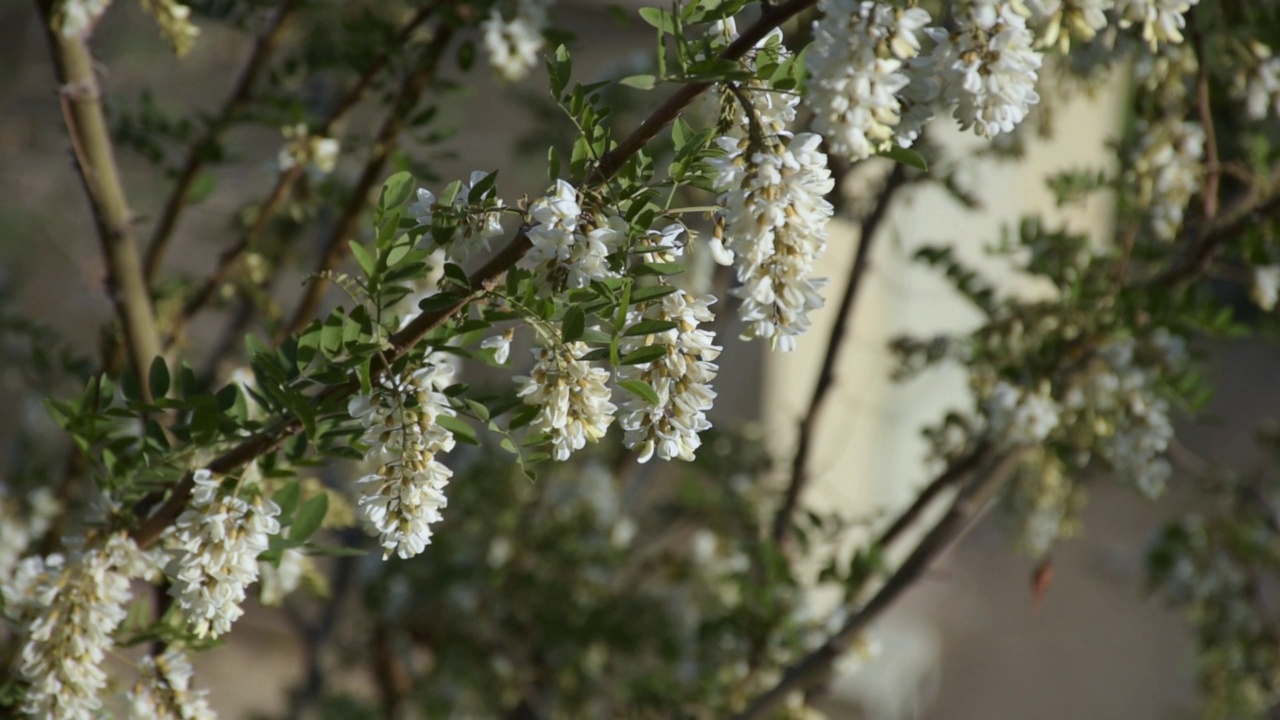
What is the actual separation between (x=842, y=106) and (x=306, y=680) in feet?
7.76

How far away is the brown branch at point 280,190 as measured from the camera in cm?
157

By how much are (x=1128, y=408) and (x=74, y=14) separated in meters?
1.44

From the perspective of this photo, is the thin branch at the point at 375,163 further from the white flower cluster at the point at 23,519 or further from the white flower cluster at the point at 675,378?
the white flower cluster at the point at 675,378

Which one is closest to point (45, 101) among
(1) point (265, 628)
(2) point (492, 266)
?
(1) point (265, 628)

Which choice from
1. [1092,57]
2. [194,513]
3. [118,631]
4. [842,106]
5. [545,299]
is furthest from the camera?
[1092,57]

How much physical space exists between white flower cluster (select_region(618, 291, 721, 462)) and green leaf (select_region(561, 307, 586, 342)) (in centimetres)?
4

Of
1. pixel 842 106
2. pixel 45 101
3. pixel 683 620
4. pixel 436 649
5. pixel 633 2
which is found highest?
pixel 842 106

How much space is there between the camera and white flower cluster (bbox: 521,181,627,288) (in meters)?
0.83

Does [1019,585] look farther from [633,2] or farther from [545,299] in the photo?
[545,299]

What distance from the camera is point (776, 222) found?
2.57 ft

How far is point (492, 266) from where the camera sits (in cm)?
89

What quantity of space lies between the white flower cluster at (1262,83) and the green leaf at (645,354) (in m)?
1.18

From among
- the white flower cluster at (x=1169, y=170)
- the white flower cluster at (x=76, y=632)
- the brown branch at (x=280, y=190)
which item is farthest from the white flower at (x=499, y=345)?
the white flower cluster at (x=1169, y=170)

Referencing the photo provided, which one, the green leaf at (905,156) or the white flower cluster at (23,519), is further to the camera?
the white flower cluster at (23,519)
